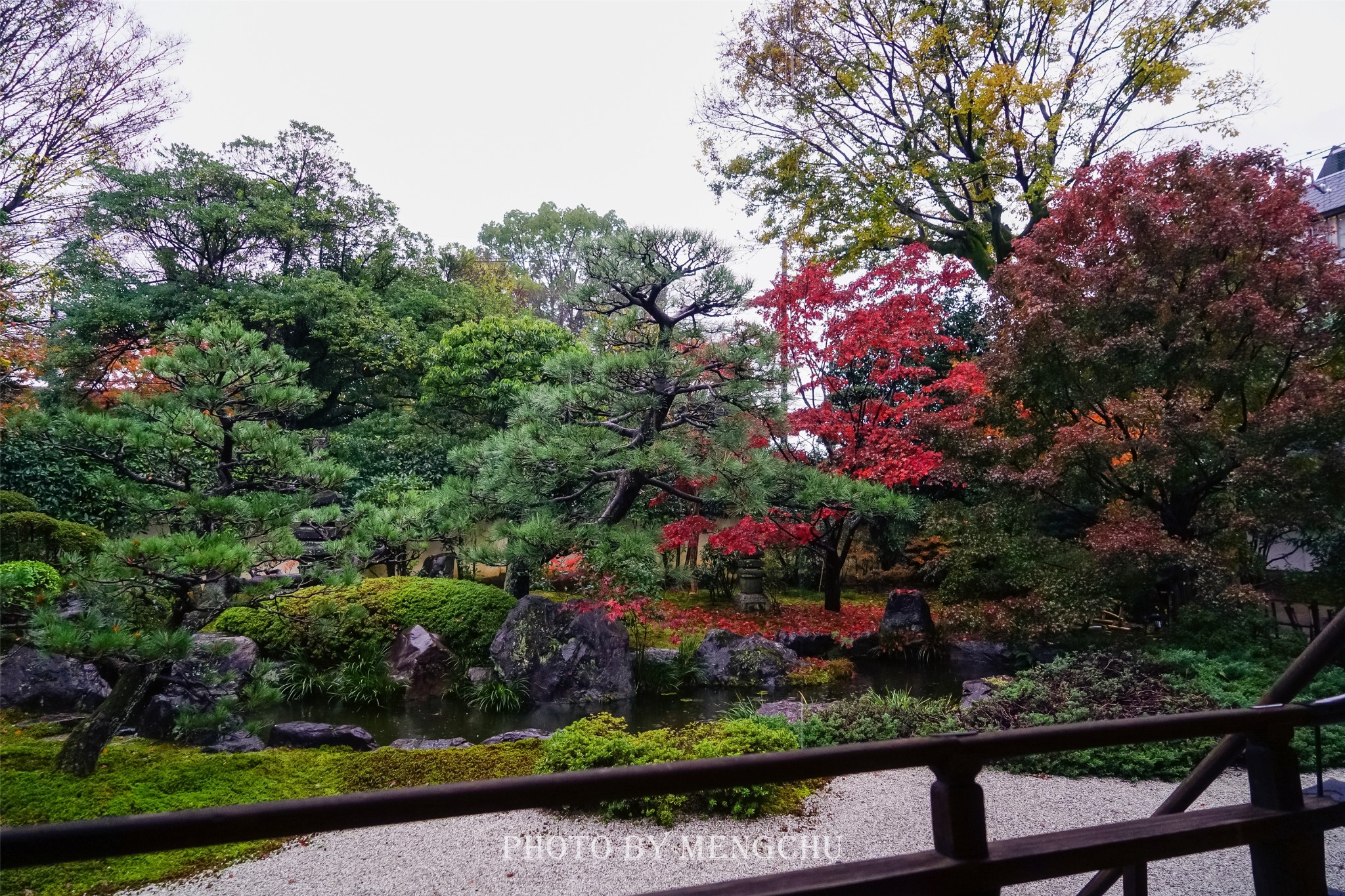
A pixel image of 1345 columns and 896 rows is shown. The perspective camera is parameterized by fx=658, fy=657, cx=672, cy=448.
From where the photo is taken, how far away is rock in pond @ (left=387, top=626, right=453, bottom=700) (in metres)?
4.88

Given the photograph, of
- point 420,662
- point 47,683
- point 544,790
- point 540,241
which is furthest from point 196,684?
point 540,241

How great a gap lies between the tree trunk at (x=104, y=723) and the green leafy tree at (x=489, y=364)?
18.0 ft

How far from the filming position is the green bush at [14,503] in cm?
551

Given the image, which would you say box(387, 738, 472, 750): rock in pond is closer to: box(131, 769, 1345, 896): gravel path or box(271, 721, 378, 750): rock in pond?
box(271, 721, 378, 750): rock in pond

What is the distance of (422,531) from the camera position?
348 centimetres

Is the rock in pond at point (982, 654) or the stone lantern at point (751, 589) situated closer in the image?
the rock in pond at point (982, 654)

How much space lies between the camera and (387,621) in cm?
520

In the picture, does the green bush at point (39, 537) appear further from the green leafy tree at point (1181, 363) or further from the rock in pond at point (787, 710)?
the green leafy tree at point (1181, 363)

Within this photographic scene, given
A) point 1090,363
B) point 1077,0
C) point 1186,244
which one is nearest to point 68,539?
point 1090,363

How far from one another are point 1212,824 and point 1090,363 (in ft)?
14.0

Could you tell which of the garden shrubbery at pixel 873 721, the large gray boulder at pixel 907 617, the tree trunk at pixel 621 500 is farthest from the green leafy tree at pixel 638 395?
the large gray boulder at pixel 907 617

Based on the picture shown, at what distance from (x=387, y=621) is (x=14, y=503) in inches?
141

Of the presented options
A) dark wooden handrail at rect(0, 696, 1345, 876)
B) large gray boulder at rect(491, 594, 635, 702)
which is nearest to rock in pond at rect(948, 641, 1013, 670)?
large gray boulder at rect(491, 594, 635, 702)

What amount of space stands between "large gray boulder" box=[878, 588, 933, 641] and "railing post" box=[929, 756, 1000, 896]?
5379mm
